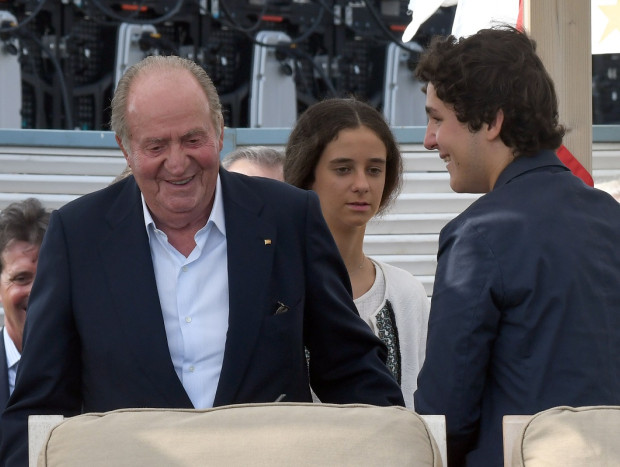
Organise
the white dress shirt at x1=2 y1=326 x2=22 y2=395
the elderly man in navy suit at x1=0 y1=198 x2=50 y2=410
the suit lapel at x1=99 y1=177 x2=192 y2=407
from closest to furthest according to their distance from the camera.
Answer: the suit lapel at x1=99 y1=177 x2=192 y2=407 < the white dress shirt at x1=2 y1=326 x2=22 y2=395 < the elderly man in navy suit at x1=0 y1=198 x2=50 y2=410

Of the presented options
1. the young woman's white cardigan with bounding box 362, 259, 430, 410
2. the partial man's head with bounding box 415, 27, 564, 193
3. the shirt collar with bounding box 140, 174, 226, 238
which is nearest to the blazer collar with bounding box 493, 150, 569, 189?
the partial man's head with bounding box 415, 27, 564, 193

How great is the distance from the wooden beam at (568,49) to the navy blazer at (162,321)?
2.60ft

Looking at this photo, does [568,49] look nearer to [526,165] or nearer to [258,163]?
[526,165]

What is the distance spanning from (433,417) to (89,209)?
874 millimetres

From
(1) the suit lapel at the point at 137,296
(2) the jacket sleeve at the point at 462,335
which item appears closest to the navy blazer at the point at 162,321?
(1) the suit lapel at the point at 137,296

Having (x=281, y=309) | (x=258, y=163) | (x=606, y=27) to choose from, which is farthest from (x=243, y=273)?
(x=606, y=27)

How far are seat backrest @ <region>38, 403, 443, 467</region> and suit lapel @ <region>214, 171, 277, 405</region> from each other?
1.36ft

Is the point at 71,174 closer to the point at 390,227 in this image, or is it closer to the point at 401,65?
the point at 390,227

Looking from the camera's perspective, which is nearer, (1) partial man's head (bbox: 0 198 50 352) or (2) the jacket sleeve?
(2) the jacket sleeve

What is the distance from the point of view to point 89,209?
7.25 ft

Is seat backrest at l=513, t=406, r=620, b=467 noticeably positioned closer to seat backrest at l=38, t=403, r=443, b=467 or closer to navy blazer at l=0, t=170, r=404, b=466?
seat backrest at l=38, t=403, r=443, b=467

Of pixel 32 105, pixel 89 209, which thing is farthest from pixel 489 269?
pixel 32 105

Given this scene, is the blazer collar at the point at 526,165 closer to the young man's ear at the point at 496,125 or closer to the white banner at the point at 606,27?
the young man's ear at the point at 496,125

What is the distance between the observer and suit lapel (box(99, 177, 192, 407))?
6.75 ft
